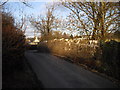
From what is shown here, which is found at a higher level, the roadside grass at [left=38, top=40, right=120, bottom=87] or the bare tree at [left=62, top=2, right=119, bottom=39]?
the bare tree at [left=62, top=2, right=119, bottom=39]

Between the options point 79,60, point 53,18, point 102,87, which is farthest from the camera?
point 53,18

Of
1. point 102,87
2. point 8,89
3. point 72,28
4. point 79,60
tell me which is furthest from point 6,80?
point 72,28

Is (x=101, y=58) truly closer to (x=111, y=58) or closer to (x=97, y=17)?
(x=111, y=58)

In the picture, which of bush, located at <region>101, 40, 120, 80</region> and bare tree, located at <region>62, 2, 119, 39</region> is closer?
bush, located at <region>101, 40, 120, 80</region>

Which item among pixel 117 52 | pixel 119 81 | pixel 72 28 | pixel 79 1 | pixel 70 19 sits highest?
pixel 79 1

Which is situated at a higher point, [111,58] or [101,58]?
[111,58]

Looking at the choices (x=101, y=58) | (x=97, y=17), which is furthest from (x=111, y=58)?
(x=97, y=17)

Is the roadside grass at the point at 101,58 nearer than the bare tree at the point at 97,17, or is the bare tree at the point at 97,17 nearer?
the roadside grass at the point at 101,58

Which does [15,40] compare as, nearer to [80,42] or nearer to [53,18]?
[80,42]

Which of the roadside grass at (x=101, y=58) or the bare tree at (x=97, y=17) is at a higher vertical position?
the bare tree at (x=97, y=17)

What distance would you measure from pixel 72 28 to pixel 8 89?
33.6 feet

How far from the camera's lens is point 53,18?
110 feet

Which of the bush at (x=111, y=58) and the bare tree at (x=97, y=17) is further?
the bare tree at (x=97, y=17)

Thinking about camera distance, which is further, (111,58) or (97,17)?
(97,17)
